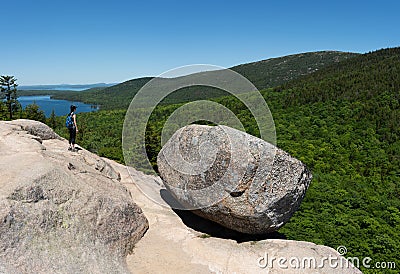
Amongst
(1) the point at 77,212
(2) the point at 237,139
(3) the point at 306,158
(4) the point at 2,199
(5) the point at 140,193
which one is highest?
(2) the point at 237,139

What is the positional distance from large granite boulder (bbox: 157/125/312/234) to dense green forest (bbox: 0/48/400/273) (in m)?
7.63

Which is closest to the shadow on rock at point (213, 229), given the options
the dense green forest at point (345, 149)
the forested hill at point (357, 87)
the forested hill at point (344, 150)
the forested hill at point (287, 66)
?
the forested hill at point (344, 150)

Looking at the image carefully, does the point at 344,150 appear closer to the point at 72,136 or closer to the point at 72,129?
the point at 72,136

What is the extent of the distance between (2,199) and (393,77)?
57646mm

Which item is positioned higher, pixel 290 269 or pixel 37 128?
pixel 37 128

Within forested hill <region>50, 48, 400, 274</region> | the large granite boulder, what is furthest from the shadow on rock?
forested hill <region>50, 48, 400, 274</region>

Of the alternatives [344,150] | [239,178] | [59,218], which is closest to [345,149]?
[344,150]

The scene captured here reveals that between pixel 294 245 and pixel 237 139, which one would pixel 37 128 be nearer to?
pixel 237 139

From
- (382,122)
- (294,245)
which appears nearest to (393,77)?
(382,122)

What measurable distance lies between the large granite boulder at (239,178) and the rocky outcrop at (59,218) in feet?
7.72

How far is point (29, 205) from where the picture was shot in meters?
7.39

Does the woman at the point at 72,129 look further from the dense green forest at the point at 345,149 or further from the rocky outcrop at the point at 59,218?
the dense green forest at the point at 345,149

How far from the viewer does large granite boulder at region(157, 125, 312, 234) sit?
29.8ft

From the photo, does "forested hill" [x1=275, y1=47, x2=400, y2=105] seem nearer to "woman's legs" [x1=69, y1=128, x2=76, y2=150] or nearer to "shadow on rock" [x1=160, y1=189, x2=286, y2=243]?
"shadow on rock" [x1=160, y1=189, x2=286, y2=243]
